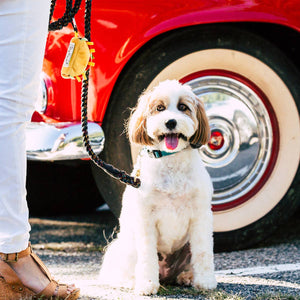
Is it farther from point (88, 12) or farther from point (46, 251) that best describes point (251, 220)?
point (88, 12)

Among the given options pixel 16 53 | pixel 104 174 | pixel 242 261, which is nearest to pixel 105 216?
pixel 104 174

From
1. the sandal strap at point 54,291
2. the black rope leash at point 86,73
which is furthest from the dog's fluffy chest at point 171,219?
the sandal strap at point 54,291

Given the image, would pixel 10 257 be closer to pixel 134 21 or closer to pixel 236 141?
pixel 134 21

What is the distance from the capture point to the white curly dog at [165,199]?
2270 mm

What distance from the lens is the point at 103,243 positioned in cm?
338

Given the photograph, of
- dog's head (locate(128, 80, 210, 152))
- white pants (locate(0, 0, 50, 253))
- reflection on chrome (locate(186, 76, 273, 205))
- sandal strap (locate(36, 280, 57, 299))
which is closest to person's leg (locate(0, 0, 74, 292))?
white pants (locate(0, 0, 50, 253))

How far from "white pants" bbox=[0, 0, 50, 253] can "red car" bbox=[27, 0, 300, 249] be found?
78 centimetres

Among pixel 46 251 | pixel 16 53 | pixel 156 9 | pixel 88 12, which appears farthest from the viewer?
pixel 46 251

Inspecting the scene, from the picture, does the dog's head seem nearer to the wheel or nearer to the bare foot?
the wheel

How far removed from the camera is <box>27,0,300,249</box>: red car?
2.70m

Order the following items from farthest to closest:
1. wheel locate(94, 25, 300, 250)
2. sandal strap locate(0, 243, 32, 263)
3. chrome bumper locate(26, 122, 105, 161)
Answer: wheel locate(94, 25, 300, 250) < chrome bumper locate(26, 122, 105, 161) < sandal strap locate(0, 243, 32, 263)

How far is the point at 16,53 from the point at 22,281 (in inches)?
32.5

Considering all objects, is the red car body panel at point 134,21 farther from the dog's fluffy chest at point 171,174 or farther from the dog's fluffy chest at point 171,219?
the dog's fluffy chest at point 171,219

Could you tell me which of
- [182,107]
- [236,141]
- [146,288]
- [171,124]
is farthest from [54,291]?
[236,141]
